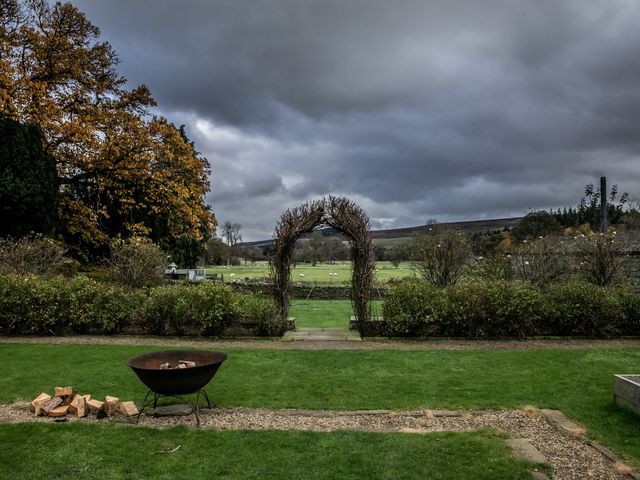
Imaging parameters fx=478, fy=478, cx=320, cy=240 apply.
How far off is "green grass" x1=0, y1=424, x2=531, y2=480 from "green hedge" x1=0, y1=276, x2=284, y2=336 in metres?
6.13

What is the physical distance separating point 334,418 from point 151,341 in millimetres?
6566

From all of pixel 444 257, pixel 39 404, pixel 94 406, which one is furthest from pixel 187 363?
pixel 444 257

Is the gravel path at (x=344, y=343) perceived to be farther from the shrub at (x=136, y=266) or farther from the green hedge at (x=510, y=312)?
the shrub at (x=136, y=266)

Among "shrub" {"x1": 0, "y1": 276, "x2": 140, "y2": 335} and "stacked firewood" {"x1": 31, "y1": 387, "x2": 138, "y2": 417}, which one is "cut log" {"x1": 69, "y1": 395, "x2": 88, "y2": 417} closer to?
"stacked firewood" {"x1": 31, "y1": 387, "x2": 138, "y2": 417}

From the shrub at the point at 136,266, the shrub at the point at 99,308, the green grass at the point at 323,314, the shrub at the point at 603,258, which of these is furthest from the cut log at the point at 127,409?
the shrub at the point at 603,258

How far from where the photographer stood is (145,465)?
4367mm

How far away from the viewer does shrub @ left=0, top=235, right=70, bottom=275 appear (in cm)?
1430

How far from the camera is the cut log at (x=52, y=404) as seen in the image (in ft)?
18.6

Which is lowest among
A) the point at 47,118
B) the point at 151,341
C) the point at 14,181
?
the point at 151,341

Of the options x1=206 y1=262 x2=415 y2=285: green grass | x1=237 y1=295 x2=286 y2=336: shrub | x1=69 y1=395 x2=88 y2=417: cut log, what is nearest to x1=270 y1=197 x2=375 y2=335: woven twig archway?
x1=237 y1=295 x2=286 y2=336: shrub

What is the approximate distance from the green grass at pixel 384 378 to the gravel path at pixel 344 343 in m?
0.49

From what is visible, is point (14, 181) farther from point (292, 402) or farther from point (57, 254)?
point (292, 402)

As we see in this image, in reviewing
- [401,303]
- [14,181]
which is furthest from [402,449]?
[14,181]

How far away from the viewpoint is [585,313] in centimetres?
1122
